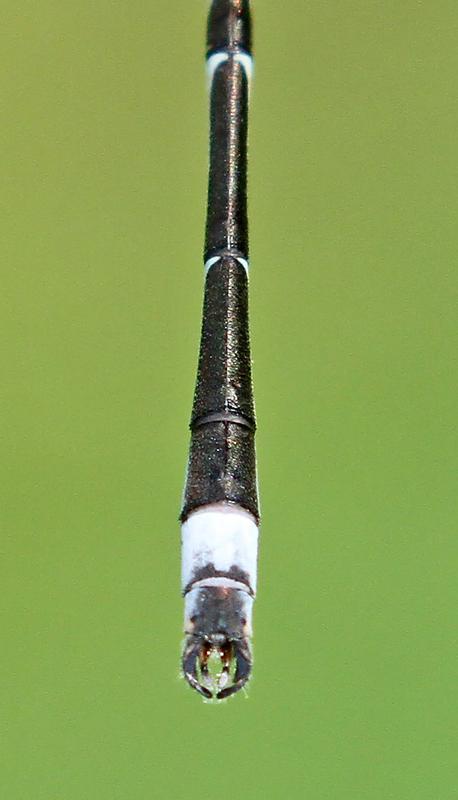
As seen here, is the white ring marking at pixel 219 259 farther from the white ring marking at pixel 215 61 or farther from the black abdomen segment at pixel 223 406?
the white ring marking at pixel 215 61

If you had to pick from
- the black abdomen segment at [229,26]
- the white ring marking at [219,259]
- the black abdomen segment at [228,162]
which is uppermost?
the black abdomen segment at [229,26]

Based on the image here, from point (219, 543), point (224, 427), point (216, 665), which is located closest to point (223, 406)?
point (224, 427)

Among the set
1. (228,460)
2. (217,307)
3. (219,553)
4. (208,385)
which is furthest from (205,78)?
(219,553)

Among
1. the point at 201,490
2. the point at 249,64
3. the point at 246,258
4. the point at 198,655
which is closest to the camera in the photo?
the point at 198,655

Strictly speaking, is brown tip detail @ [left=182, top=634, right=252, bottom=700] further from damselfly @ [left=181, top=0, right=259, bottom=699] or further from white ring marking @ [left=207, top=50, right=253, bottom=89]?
white ring marking @ [left=207, top=50, right=253, bottom=89]

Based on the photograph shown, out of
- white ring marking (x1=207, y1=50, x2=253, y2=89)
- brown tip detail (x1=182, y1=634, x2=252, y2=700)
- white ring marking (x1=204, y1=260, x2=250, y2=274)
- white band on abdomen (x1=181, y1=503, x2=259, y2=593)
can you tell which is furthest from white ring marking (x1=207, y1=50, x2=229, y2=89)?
brown tip detail (x1=182, y1=634, x2=252, y2=700)

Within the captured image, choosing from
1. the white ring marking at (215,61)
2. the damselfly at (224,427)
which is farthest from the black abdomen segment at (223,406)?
the white ring marking at (215,61)

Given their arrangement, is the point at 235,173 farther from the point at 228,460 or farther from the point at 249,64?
the point at 228,460
